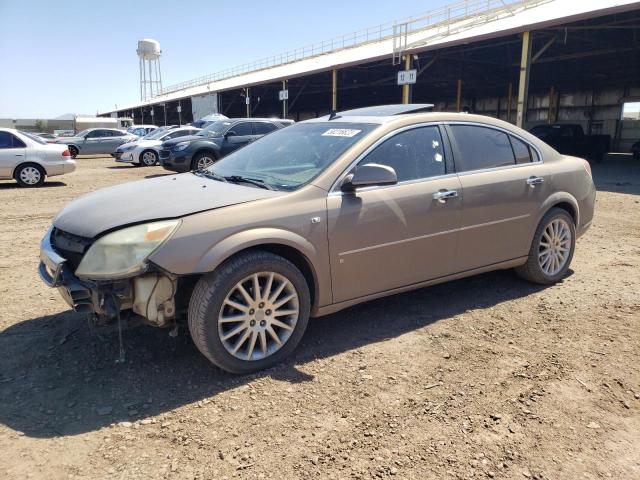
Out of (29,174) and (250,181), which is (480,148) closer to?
(250,181)

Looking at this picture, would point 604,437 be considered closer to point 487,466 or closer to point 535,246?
point 487,466

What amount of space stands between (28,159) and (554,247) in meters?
12.3

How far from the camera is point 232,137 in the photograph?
1388 centimetres

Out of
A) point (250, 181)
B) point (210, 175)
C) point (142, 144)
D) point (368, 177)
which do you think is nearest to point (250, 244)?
point (250, 181)

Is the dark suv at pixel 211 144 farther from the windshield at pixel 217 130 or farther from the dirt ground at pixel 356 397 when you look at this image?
the dirt ground at pixel 356 397

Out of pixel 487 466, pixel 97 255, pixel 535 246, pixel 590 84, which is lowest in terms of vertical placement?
pixel 487 466

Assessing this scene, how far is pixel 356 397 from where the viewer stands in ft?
9.50

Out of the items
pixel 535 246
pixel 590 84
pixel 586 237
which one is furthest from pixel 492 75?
pixel 535 246

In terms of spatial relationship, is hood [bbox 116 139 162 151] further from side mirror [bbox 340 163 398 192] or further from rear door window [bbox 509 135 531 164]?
side mirror [bbox 340 163 398 192]

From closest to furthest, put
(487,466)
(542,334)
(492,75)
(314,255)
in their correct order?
1. (487,466)
2. (314,255)
3. (542,334)
4. (492,75)

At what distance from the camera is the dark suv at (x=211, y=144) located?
43.0 feet

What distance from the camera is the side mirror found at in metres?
3.31

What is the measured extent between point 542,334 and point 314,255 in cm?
191

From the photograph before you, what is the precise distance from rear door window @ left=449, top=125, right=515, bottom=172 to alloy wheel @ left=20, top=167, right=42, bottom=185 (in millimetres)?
11769
